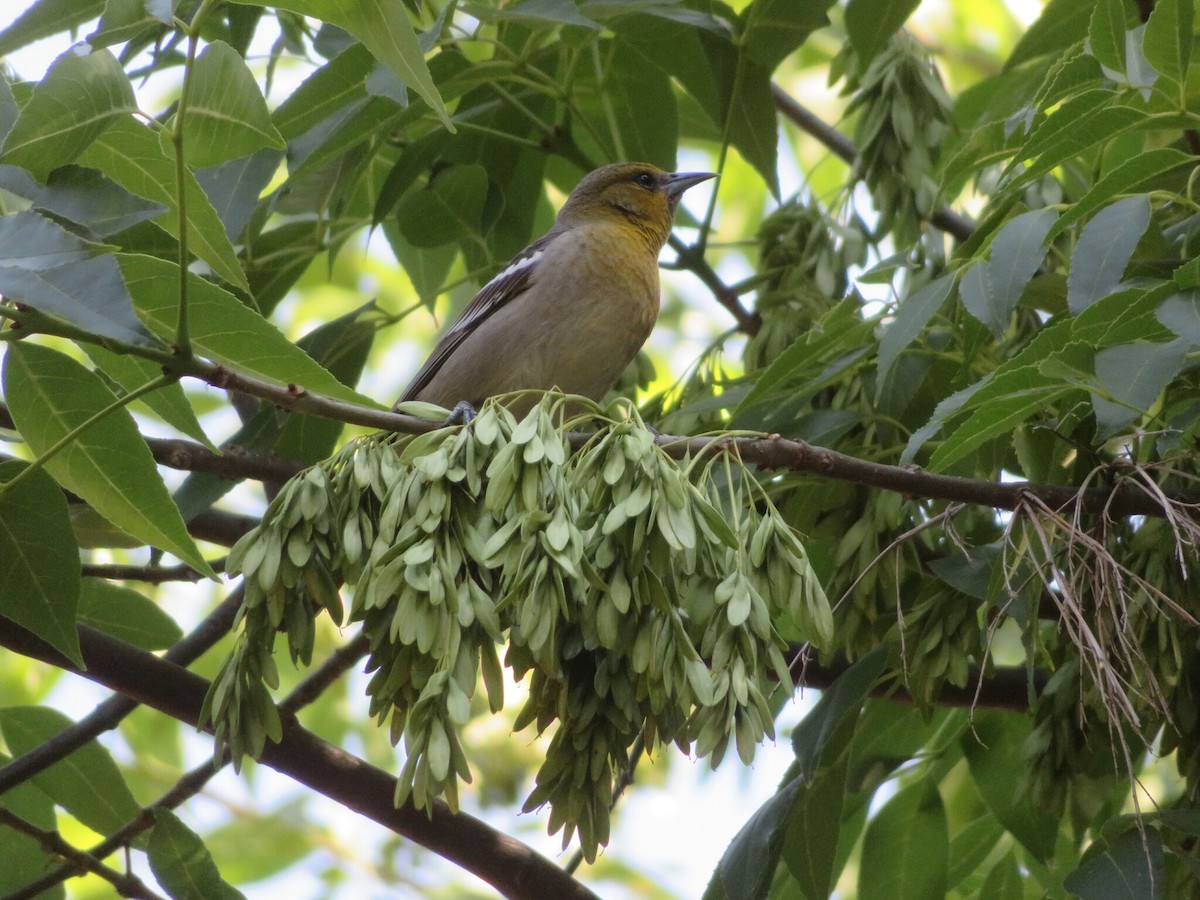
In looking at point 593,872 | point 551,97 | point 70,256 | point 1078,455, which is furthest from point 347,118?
point 593,872

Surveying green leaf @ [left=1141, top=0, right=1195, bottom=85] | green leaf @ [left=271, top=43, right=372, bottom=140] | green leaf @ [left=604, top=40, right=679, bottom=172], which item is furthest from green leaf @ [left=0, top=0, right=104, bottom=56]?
green leaf @ [left=1141, top=0, right=1195, bottom=85]

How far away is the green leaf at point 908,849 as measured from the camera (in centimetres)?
385

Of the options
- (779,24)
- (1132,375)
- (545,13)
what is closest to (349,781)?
(545,13)

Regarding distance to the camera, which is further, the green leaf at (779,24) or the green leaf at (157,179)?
the green leaf at (779,24)

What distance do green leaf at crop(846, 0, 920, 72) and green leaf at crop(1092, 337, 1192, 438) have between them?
1996 millimetres

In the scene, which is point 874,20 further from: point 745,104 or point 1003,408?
point 1003,408

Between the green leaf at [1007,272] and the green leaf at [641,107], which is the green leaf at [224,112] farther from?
the green leaf at [641,107]

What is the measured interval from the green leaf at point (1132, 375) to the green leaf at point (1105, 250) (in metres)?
0.16

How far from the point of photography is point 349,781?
3.66 m

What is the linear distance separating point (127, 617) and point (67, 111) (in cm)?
210

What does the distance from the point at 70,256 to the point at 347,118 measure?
1569 millimetres

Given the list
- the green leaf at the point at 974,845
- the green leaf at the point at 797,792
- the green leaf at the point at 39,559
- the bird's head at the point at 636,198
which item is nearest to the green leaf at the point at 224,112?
the green leaf at the point at 39,559

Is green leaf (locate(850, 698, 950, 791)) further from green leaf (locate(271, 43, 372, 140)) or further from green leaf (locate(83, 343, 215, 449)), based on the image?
green leaf (locate(271, 43, 372, 140))

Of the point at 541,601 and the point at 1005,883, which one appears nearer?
the point at 541,601
